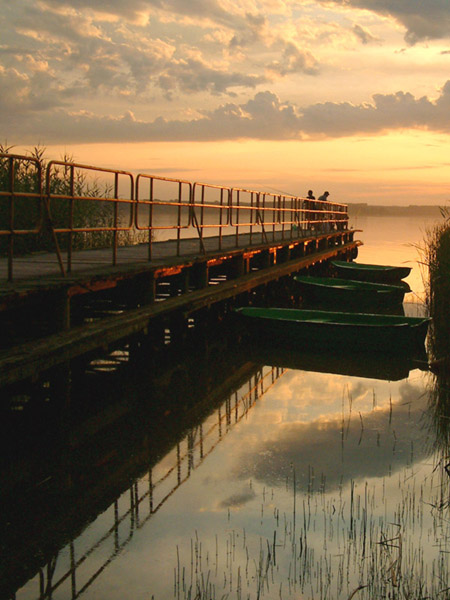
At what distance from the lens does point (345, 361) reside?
12.8 meters

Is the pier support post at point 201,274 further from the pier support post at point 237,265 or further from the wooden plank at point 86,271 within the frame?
the pier support post at point 237,265

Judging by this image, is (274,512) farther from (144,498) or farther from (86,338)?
(86,338)

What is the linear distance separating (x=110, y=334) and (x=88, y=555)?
406cm

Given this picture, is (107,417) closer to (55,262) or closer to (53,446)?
(53,446)

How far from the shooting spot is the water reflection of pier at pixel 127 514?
5.05 metres

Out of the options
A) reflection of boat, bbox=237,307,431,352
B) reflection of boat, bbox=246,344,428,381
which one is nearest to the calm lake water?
→ reflection of boat, bbox=246,344,428,381

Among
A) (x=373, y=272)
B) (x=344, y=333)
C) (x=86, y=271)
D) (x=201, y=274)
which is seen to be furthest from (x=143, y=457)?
(x=373, y=272)

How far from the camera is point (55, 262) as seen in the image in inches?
440

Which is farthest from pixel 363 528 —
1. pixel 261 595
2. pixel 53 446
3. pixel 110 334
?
pixel 110 334

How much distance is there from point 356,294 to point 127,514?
44.3 feet

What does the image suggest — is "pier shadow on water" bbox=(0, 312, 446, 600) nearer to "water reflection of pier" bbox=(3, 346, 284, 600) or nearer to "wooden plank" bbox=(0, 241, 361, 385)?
"water reflection of pier" bbox=(3, 346, 284, 600)

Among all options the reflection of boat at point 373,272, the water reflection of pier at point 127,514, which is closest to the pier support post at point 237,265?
the water reflection of pier at point 127,514

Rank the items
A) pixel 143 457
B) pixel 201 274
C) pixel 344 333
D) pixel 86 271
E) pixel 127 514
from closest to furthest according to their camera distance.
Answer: pixel 127 514 < pixel 143 457 < pixel 86 271 < pixel 344 333 < pixel 201 274

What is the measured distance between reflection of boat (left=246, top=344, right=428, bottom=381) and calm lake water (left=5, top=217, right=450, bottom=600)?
1.73 m
